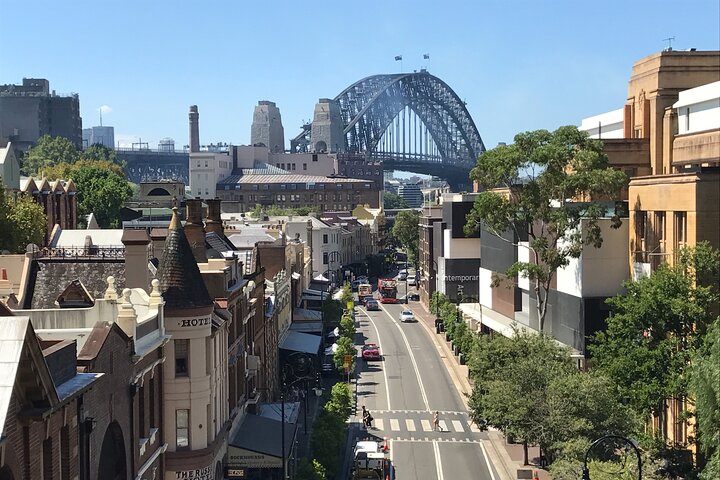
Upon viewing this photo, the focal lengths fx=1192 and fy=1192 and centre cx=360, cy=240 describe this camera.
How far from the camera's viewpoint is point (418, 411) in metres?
75.6

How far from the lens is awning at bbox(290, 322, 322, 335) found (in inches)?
3777

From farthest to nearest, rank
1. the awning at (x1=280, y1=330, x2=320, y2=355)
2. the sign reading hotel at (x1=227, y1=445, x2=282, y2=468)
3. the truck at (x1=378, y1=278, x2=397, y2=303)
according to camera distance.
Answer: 1. the truck at (x1=378, y1=278, x2=397, y2=303)
2. the awning at (x1=280, y1=330, x2=320, y2=355)
3. the sign reading hotel at (x1=227, y1=445, x2=282, y2=468)

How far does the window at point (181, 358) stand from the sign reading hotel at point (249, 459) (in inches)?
301

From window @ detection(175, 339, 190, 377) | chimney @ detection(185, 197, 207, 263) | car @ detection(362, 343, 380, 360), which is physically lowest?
car @ detection(362, 343, 380, 360)

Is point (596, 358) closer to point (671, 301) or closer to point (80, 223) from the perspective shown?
point (671, 301)

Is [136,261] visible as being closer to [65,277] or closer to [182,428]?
[65,277]

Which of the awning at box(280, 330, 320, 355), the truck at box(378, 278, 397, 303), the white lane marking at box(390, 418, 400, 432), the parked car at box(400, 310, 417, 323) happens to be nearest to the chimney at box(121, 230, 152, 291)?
the white lane marking at box(390, 418, 400, 432)

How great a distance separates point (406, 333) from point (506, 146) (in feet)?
167

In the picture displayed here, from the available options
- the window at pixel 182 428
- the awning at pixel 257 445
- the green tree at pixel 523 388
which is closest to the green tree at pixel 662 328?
the green tree at pixel 523 388

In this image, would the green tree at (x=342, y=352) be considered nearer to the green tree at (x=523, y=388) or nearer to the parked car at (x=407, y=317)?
the green tree at (x=523, y=388)

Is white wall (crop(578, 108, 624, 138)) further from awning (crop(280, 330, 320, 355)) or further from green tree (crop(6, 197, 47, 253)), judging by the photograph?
green tree (crop(6, 197, 47, 253))

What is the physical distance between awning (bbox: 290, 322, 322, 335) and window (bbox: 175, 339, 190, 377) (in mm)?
52624

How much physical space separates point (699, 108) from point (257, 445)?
107 feet

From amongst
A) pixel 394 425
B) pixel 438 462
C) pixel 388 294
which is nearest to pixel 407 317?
pixel 388 294
